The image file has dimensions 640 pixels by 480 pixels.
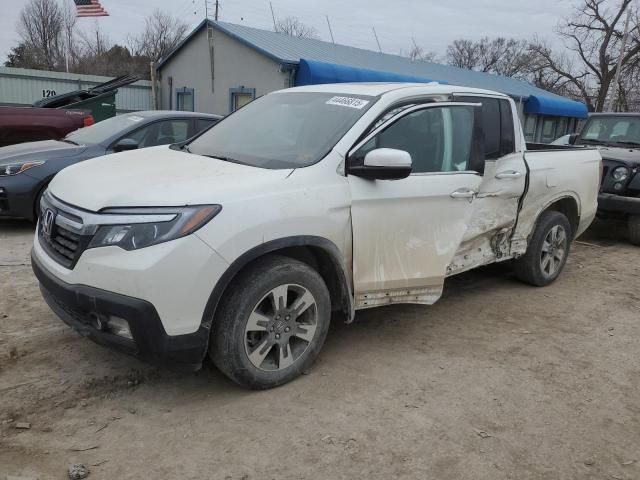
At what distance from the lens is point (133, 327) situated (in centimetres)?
263

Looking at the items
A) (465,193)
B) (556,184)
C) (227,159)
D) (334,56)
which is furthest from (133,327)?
(334,56)

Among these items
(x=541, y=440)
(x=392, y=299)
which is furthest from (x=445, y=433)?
(x=392, y=299)

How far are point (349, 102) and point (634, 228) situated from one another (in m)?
5.60

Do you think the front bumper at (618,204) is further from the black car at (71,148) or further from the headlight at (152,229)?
the headlight at (152,229)

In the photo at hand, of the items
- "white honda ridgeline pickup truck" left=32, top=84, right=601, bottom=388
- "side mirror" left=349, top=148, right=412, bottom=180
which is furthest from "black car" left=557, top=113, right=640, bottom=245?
"side mirror" left=349, top=148, right=412, bottom=180

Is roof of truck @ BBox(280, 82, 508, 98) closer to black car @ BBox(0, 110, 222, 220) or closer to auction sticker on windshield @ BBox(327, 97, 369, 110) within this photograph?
auction sticker on windshield @ BBox(327, 97, 369, 110)

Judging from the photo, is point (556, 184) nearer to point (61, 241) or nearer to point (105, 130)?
point (61, 241)

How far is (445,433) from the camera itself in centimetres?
285

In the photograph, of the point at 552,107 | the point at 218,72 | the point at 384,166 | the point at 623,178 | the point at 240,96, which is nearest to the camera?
the point at 384,166

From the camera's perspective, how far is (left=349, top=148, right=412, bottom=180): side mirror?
3.16 metres

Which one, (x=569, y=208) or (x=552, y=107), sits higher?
(x=552, y=107)

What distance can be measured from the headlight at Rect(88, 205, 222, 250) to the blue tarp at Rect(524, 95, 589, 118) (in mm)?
22627

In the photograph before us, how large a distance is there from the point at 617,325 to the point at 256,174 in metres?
3.42

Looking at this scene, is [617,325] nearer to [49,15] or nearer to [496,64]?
[49,15]
